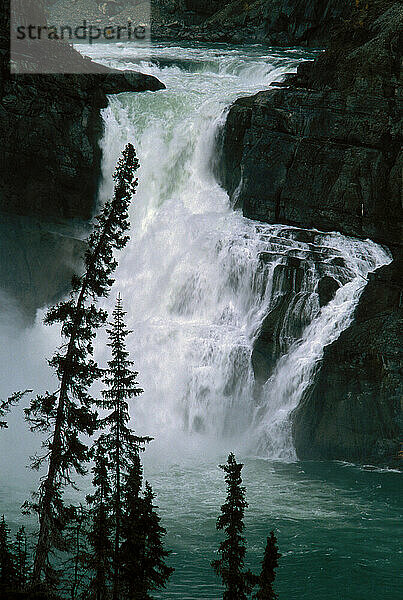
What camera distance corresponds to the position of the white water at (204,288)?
3094 cm

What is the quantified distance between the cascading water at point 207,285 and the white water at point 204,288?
0.05 m

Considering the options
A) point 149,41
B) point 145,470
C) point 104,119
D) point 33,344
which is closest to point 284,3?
point 149,41

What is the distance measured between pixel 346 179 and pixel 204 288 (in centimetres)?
835

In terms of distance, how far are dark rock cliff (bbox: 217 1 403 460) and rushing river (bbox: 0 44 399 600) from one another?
2.89 feet

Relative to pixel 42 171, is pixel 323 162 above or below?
below

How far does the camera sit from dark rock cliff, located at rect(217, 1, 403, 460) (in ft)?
95.3

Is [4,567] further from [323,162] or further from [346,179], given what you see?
[323,162]

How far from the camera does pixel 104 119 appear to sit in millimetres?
40188

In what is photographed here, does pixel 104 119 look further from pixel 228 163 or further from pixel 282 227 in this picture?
pixel 282 227

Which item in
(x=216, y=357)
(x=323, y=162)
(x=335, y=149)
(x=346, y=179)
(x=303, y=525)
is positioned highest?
(x=335, y=149)

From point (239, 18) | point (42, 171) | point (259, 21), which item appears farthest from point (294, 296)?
point (239, 18)

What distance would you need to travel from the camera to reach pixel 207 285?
34531mm

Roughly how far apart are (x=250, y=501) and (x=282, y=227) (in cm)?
1428

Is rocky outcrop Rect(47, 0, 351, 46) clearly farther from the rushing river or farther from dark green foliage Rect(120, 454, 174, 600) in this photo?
dark green foliage Rect(120, 454, 174, 600)
